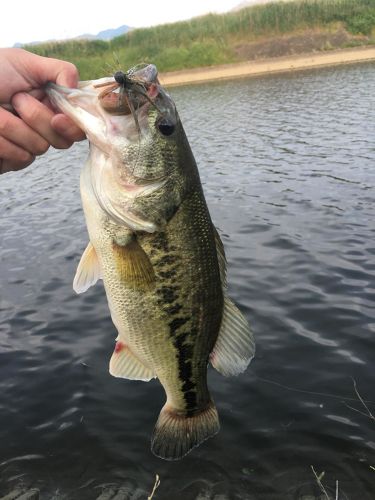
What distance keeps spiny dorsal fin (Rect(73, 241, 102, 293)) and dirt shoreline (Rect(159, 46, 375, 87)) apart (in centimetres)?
5441

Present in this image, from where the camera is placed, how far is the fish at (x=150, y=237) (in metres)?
2.65

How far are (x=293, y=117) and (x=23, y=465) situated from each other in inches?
892

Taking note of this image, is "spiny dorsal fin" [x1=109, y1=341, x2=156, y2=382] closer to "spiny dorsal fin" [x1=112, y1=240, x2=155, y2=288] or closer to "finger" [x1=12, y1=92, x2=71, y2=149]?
"spiny dorsal fin" [x1=112, y1=240, x2=155, y2=288]

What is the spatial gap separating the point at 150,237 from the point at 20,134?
1091 millimetres

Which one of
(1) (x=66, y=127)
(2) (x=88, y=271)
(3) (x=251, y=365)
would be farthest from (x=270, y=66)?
(2) (x=88, y=271)

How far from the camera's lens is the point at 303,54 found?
183ft

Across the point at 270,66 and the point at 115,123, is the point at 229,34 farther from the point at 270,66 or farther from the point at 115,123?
the point at 115,123

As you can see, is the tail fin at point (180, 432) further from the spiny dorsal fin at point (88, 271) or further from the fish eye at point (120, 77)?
the fish eye at point (120, 77)

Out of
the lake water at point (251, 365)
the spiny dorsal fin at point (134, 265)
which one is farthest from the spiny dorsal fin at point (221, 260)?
the lake water at point (251, 365)

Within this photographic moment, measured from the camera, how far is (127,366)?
3.17 meters

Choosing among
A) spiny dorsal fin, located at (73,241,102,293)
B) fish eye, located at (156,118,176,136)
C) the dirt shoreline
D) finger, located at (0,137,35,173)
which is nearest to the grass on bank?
the dirt shoreline

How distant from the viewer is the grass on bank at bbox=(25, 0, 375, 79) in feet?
190

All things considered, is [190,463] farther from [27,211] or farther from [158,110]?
[27,211]

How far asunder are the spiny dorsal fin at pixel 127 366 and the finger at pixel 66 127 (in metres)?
1.37
